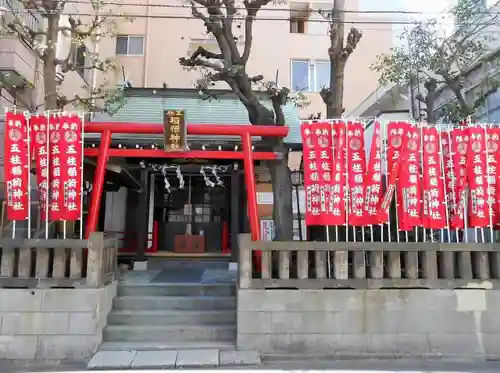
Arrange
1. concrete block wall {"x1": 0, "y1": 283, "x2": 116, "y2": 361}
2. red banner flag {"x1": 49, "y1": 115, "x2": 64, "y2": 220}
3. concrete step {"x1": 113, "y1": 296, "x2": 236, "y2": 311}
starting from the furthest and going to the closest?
1. concrete step {"x1": 113, "y1": 296, "x2": 236, "y2": 311}
2. red banner flag {"x1": 49, "y1": 115, "x2": 64, "y2": 220}
3. concrete block wall {"x1": 0, "y1": 283, "x2": 116, "y2": 361}

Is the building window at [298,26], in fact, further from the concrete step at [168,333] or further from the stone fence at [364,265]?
the concrete step at [168,333]

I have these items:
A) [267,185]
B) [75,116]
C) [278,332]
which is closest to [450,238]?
[278,332]

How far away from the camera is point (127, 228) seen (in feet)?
44.1

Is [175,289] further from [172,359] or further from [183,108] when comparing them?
[183,108]

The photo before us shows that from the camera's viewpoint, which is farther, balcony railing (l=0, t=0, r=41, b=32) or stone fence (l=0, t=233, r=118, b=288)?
balcony railing (l=0, t=0, r=41, b=32)

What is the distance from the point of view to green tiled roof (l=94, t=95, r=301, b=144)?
40.7ft

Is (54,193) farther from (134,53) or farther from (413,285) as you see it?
(134,53)

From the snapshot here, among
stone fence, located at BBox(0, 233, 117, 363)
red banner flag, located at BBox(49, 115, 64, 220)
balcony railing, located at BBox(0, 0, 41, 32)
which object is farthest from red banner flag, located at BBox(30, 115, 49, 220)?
balcony railing, located at BBox(0, 0, 41, 32)

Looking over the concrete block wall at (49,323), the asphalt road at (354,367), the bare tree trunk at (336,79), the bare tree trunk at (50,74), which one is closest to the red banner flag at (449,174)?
the bare tree trunk at (336,79)

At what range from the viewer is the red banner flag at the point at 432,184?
7176 millimetres

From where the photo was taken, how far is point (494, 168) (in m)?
7.33

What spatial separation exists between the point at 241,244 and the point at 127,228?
7449 mm

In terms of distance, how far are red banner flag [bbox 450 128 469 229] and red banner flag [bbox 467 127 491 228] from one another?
3.0 inches

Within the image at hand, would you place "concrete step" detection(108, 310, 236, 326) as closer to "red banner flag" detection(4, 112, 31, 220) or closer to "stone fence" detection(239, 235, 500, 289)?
"stone fence" detection(239, 235, 500, 289)
